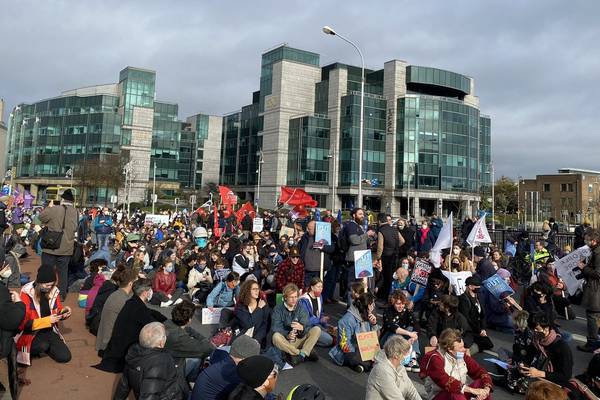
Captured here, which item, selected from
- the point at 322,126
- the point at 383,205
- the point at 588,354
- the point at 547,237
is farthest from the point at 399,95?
the point at 588,354

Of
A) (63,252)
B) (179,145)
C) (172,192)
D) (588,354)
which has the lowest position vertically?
(588,354)

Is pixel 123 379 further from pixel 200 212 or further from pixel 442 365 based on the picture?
pixel 200 212

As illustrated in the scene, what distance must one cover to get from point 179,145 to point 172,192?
10.5 meters

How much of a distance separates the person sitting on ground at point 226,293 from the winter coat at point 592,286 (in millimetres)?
6709

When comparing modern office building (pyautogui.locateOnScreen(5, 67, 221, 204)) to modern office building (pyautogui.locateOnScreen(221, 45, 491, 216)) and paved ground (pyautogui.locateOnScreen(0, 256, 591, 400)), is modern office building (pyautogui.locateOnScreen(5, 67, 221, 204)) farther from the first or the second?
paved ground (pyautogui.locateOnScreen(0, 256, 591, 400))

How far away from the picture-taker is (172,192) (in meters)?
86.3

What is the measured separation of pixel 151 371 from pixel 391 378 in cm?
246

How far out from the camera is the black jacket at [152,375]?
14.1 ft

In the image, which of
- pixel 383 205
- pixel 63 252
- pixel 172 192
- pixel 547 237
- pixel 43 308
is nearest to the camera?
pixel 43 308

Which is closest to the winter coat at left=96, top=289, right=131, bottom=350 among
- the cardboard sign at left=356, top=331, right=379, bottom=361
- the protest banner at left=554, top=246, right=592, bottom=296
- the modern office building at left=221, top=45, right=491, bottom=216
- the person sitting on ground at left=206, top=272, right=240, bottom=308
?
the person sitting on ground at left=206, top=272, right=240, bottom=308

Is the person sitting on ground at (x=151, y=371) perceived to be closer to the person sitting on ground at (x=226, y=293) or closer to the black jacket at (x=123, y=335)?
the black jacket at (x=123, y=335)

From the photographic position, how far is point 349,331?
22.5 feet

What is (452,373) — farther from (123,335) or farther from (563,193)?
(563,193)

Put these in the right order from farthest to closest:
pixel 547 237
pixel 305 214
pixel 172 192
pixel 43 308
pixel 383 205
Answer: pixel 172 192
pixel 383 205
pixel 305 214
pixel 547 237
pixel 43 308
